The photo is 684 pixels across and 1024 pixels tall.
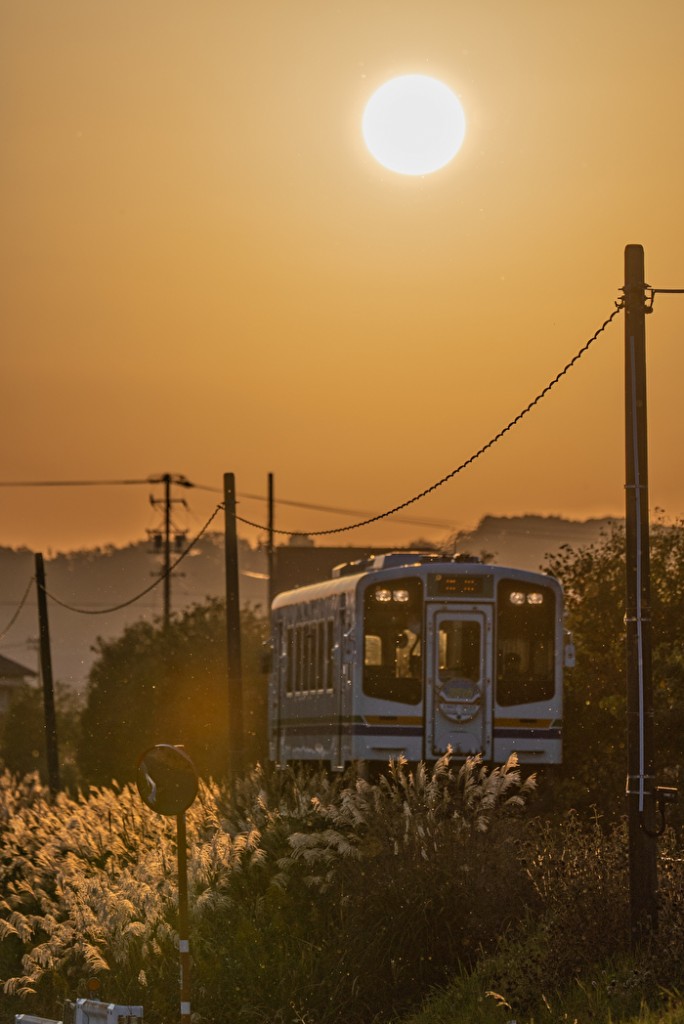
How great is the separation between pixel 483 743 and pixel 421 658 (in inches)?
59.3

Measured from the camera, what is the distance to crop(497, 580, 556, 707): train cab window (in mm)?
26172

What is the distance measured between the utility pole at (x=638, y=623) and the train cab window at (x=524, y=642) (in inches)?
370

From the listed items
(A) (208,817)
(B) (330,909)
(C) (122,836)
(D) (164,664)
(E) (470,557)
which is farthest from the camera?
(D) (164,664)

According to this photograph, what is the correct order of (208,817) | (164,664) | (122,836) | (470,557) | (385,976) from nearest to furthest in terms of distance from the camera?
1. (385,976)
2. (208,817)
3. (122,836)
4. (470,557)
5. (164,664)

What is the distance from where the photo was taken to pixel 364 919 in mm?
16594

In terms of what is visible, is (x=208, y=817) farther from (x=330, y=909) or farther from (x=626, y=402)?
(x=626, y=402)

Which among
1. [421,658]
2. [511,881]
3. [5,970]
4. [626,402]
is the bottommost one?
[5,970]

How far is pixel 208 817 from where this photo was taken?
71.7 feet

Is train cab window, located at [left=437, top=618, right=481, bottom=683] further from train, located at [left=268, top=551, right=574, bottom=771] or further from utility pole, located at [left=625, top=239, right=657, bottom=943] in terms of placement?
utility pole, located at [left=625, top=239, right=657, bottom=943]

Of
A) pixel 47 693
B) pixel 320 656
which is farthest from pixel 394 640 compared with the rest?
pixel 47 693

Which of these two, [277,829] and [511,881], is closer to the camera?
[511,881]

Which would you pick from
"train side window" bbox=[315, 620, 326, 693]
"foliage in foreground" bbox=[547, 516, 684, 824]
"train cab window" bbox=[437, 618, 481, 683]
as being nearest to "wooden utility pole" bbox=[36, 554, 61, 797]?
"train side window" bbox=[315, 620, 326, 693]

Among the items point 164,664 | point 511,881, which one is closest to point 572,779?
point 511,881

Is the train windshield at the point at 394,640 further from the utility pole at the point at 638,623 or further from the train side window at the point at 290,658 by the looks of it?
the utility pole at the point at 638,623
